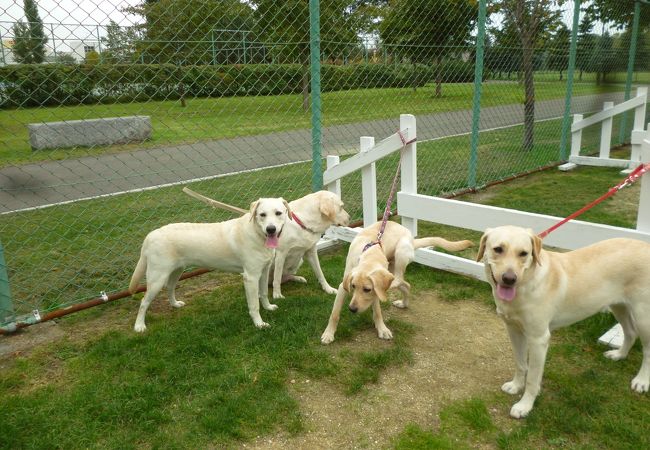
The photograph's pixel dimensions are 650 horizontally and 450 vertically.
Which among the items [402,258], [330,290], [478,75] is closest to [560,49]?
[478,75]

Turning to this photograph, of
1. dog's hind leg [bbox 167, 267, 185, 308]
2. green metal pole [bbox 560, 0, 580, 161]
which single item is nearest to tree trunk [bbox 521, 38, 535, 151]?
green metal pole [bbox 560, 0, 580, 161]

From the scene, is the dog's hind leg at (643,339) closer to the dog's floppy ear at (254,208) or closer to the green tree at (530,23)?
the dog's floppy ear at (254,208)

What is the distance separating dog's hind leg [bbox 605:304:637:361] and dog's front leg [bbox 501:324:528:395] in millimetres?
→ 746

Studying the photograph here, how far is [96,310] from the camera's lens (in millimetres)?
4473

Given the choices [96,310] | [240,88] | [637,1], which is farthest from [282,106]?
[637,1]

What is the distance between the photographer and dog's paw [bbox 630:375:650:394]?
3.07 metres

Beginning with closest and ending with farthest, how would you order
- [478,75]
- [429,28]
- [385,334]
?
[385,334] < [478,75] < [429,28]

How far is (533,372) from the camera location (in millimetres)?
2848

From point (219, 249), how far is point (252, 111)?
9.38ft

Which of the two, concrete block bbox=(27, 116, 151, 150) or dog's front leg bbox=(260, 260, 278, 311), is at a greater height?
concrete block bbox=(27, 116, 151, 150)

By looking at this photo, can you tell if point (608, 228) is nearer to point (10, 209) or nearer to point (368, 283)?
point (368, 283)

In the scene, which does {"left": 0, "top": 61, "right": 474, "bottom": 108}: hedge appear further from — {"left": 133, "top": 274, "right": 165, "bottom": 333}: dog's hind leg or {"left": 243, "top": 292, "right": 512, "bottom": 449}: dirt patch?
{"left": 243, "top": 292, "right": 512, "bottom": 449}: dirt patch

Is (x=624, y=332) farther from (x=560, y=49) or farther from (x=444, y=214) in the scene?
(x=560, y=49)

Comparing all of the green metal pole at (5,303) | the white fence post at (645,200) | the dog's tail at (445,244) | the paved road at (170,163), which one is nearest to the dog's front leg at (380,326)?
the dog's tail at (445,244)
